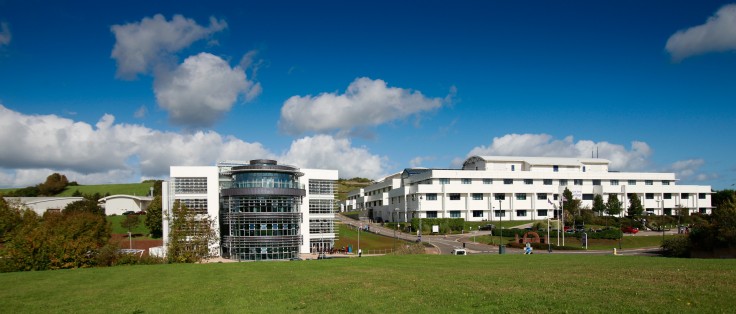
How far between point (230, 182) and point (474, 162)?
62.9 m

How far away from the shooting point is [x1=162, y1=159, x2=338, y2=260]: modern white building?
199 ft

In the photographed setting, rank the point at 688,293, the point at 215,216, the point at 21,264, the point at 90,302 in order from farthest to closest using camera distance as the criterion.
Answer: the point at 215,216, the point at 21,264, the point at 90,302, the point at 688,293

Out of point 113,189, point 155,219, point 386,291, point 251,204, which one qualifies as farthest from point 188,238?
point 113,189

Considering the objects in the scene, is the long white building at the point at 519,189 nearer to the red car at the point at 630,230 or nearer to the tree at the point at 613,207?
the tree at the point at 613,207

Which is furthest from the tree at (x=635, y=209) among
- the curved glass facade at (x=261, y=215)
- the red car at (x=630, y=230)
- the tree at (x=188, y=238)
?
the tree at (x=188, y=238)

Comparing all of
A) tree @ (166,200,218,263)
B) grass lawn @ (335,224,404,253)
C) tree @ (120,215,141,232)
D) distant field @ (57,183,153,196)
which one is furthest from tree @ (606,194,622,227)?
distant field @ (57,183,153,196)

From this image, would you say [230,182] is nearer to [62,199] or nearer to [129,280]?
[129,280]

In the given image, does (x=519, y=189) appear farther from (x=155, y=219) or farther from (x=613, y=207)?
(x=155, y=219)

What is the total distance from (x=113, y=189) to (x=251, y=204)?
11355cm

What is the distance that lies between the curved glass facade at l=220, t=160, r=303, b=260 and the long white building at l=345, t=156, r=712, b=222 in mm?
42110

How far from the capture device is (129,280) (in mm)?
28281

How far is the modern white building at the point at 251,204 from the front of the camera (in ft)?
199

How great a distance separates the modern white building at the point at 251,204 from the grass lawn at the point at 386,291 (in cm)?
3016

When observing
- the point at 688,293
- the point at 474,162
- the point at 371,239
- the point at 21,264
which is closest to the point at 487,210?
the point at 474,162
